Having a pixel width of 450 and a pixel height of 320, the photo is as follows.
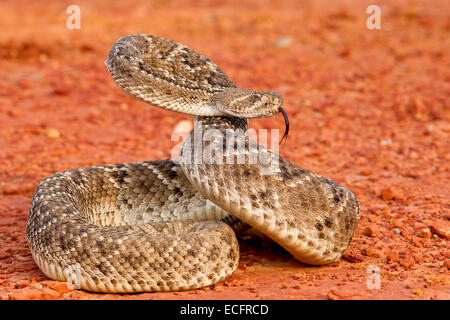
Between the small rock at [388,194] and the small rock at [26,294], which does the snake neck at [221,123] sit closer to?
the small rock at [388,194]

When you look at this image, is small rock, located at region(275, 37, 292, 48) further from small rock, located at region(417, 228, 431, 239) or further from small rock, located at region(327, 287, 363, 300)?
small rock, located at region(327, 287, 363, 300)

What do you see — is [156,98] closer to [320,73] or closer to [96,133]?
[96,133]

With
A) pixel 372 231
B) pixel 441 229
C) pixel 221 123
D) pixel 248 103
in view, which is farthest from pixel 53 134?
pixel 441 229

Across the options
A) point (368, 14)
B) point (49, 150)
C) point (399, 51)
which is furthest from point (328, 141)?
point (368, 14)

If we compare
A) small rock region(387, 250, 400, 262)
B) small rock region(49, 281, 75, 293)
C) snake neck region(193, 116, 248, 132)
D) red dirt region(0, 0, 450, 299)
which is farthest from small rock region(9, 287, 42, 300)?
small rock region(387, 250, 400, 262)

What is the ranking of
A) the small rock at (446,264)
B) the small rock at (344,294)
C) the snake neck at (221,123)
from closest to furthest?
the small rock at (344,294), the small rock at (446,264), the snake neck at (221,123)

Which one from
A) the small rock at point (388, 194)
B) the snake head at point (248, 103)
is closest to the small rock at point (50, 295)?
the snake head at point (248, 103)
